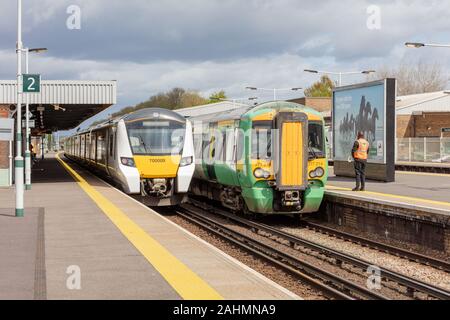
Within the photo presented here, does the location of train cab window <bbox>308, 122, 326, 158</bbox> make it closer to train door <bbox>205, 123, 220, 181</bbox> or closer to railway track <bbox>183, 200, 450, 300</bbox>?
railway track <bbox>183, 200, 450, 300</bbox>

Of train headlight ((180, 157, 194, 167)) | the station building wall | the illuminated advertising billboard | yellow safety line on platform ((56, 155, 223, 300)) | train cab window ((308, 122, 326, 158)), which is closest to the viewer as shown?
yellow safety line on platform ((56, 155, 223, 300))

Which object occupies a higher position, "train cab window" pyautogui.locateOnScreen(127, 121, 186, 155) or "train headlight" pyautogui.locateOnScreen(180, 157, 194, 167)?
"train cab window" pyautogui.locateOnScreen(127, 121, 186, 155)

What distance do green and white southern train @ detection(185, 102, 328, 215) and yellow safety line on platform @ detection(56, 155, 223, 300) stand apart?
10.6 feet

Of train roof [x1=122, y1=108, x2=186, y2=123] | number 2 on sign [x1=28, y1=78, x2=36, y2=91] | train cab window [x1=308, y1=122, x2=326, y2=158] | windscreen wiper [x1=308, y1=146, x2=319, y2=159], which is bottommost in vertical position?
windscreen wiper [x1=308, y1=146, x2=319, y2=159]

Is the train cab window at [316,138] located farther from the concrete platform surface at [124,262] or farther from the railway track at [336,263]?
the concrete platform surface at [124,262]

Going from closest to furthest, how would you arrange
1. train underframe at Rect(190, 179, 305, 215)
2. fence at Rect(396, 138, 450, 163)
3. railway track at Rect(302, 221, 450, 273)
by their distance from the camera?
1. railway track at Rect(302, 221, 450, 273)
2. train underframe at Rect(190, 179, 305, 215)
3. fence at Rect(396, 138, 450, 163)

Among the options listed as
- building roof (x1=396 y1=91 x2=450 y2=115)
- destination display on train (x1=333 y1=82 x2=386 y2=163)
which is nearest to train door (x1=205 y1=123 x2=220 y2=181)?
destination display on train (x1=333 y1=82 x2=386 y2=163)

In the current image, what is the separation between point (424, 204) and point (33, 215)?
27.7ft

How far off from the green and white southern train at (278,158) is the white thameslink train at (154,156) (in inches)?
82.9

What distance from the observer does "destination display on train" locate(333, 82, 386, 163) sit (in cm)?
1930

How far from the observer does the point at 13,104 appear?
74.9 ft

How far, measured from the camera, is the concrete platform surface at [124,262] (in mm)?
6457
